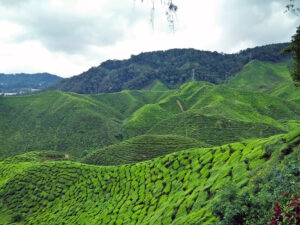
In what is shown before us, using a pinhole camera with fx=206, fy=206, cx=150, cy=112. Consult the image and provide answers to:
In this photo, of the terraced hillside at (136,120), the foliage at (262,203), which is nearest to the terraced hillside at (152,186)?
the foliage at (262,203)

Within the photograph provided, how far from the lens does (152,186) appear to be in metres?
24.7

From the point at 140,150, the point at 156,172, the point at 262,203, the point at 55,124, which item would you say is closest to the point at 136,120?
the point at 55,124

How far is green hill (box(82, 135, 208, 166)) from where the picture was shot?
60.3m

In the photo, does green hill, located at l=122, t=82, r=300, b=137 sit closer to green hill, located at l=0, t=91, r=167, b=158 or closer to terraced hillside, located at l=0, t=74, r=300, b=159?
terraced hillside, located at l=0, t=74, r=300, b=159

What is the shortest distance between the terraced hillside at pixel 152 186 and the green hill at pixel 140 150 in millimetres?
20715

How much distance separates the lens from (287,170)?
996 cm

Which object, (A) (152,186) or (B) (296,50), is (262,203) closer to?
(B) (296,50)

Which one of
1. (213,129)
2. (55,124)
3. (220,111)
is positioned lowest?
(213,129)

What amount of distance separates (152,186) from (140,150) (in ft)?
128

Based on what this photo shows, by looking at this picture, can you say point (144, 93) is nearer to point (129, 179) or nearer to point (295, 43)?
point (129, 179)

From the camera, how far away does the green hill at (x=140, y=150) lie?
6031 centimetres

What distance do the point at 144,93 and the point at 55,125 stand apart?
9133 centimetres

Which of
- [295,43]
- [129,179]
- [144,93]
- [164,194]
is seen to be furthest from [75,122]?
[295,43]

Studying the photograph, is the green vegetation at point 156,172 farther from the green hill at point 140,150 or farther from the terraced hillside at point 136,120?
the terraced hillside at point 136,120
